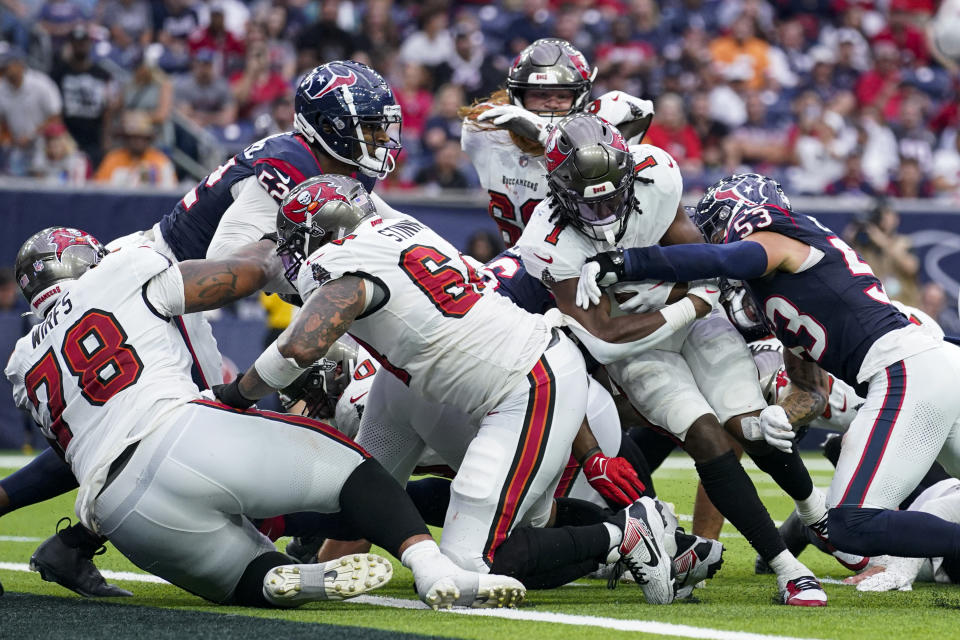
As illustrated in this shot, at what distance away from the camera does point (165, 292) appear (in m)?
4.20

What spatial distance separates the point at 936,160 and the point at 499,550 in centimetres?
1015

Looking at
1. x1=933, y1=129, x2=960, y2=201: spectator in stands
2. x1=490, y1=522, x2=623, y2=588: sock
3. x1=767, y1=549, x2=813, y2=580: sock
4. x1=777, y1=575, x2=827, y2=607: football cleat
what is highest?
x1=490, y1=522, x2=623, y2=588: sock

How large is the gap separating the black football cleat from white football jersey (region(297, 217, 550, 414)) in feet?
3.90

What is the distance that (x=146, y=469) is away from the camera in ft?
12.8

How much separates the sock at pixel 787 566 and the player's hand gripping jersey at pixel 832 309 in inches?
23.7

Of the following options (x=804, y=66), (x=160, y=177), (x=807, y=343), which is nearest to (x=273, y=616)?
(x=807, y=343)

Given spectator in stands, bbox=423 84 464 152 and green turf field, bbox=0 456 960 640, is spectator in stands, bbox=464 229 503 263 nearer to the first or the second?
spectator in stands, bbox=423 84 464 152

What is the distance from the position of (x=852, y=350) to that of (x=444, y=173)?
6.75m

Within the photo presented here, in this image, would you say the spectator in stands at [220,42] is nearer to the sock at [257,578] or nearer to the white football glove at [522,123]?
the white football glove at [522,123]

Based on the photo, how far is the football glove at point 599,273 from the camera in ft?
14.6

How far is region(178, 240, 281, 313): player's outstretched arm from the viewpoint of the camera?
4230 millimetres

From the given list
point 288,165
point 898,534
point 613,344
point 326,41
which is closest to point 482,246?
point 288,165

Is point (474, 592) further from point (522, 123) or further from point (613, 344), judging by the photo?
point (522, 123)

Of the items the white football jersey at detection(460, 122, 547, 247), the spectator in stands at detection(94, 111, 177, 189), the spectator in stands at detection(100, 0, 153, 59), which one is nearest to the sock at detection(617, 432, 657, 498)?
the white football jersey at detection(460, 122, 547, 247)
